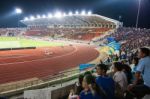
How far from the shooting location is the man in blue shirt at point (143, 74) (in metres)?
4.37

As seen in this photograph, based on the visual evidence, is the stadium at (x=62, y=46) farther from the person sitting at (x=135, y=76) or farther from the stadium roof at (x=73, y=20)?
the person sitting at (x=135, y=76)

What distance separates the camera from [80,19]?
61469 millimetres

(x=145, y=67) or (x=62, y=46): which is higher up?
(x=145, y=67)

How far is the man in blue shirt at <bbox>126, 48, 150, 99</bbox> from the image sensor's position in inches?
172

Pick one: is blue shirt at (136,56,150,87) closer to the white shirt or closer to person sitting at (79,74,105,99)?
the white shirt

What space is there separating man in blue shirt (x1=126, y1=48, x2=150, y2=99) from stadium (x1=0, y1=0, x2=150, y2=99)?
5.8 inches

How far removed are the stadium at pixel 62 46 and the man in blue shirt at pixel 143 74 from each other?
0.48 ft

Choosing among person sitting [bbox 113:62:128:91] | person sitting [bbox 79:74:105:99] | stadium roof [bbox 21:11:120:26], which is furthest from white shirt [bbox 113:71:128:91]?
stadium roof [bbox 21:11:120:26]

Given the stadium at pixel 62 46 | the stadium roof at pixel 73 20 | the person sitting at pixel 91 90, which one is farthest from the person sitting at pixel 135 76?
the stadium roof at pixel 73 20

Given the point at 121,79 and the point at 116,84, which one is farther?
the point at 121,79

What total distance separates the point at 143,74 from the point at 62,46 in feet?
105

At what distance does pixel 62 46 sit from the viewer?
119ft

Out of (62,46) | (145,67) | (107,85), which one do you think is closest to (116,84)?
(107,85)

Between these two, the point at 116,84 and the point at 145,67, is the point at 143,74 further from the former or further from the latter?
the point at 116,84
